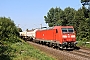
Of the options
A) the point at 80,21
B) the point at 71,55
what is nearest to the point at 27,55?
the point at 71,55

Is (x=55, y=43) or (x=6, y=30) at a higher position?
(x=6, y=30)

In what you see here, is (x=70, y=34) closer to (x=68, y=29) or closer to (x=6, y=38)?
(x=68, y=29)

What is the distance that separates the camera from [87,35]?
4509 cm

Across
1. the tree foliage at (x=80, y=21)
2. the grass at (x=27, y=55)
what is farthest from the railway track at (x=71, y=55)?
the tree foliage at (x=80, y=21)

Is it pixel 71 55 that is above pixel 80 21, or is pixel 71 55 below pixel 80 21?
below

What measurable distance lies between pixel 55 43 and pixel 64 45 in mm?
3042

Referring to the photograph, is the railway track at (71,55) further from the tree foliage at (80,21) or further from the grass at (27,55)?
the tree foliage at (80,21)

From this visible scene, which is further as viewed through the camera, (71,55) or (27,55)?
(71,55)

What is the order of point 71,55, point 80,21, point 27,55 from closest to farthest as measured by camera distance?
point 27,55 < point 71,55 < point 80,21

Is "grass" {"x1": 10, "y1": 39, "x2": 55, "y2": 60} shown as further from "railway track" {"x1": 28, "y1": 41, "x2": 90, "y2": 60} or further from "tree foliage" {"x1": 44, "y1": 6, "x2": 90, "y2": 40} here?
"tree foliage" {"x1": 44, "y1": 6, "x2": 90, "y2": 40}

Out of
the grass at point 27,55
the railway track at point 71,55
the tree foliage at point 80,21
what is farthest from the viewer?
the tree foliage at point 80,21

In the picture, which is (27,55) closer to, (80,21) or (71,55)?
(71,55)

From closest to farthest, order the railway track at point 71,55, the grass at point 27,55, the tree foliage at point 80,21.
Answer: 1. the grass at point 27,55
2. the railway track at point 71,55
3. the tree foliage at point 80,21

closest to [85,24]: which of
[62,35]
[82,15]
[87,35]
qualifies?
[87,35]
